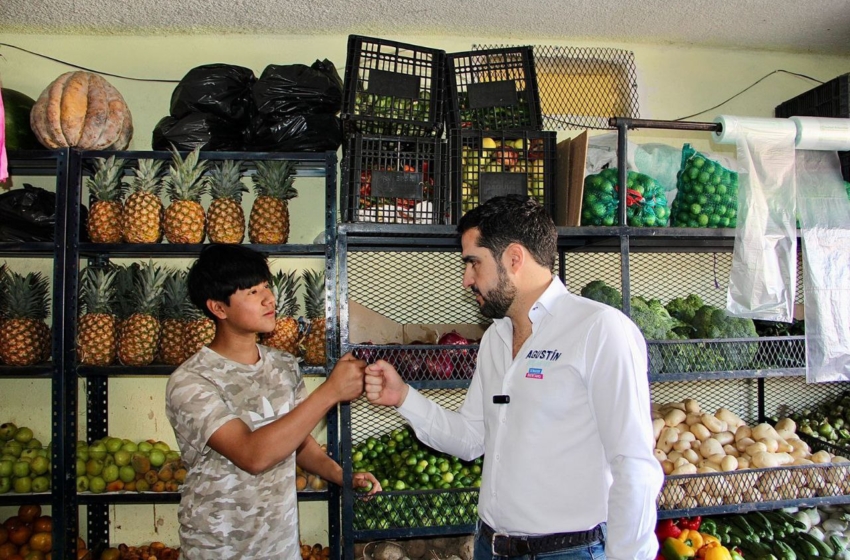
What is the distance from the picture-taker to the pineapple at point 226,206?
9.26ft

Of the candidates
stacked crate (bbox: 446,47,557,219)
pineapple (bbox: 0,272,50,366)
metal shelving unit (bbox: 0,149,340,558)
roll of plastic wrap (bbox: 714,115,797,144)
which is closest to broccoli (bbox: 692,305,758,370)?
roll of plastic wrap (bbox: 714,115,797,144)

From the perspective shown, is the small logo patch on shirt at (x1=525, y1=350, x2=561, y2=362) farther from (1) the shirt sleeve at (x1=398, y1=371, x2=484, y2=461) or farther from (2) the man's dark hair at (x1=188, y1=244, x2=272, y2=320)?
(2) the man's dark hair at (x1=188, y1=244, x2=272, y2=320)

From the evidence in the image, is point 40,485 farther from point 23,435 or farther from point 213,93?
point 213,93

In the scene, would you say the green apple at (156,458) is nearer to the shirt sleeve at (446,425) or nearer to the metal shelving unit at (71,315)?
the metal shelving unit at (71,315)

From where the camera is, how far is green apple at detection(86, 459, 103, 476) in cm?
293

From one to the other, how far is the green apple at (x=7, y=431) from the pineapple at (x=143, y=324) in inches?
34.4

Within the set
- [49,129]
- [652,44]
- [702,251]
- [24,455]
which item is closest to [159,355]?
[24,455]

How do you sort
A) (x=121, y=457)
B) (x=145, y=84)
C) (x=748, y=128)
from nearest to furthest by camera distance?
1. (x=748, y=128)
2. (x=121, y=457)
3. (x=145, y=84)

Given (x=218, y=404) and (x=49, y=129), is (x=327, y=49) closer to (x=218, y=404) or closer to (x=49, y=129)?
(x=49, y=129)

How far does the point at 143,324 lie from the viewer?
2.83 metres

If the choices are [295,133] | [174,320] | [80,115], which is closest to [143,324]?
→ [174,320]

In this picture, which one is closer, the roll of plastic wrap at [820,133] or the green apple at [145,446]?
the roll of plastic wrap at [820,133]

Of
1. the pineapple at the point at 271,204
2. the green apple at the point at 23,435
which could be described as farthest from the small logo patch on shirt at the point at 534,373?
the green apple at the point at 23,435

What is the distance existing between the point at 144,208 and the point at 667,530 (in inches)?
115
